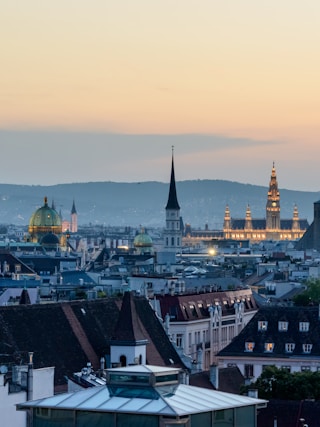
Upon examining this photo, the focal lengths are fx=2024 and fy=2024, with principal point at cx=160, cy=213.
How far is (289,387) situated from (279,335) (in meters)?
23.4

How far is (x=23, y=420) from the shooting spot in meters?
49.4

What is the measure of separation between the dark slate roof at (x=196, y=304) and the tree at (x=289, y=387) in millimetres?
31779

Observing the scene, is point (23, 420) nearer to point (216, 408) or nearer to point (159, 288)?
point (216, 408)

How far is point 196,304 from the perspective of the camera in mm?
103812

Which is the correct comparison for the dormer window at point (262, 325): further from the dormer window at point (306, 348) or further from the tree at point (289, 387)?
the tree at point (289, 387)

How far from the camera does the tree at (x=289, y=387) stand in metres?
63.6

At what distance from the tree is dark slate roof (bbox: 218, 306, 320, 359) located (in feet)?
65.9

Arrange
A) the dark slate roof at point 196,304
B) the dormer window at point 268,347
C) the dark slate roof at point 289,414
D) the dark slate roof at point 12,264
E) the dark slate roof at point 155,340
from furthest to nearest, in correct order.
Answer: the dark slate roof at point 12,264 → the dark slate roof at point 196,304 → the dormer window at point 268,347 → the dark slate roof at point 155,340 → the dark slate roof at point 289,414

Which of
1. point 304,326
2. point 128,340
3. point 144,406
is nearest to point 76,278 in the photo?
point 304,326

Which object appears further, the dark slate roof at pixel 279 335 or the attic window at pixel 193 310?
the attic window at pixel 193 310

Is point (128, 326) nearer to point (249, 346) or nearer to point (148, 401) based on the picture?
point (249, 346)

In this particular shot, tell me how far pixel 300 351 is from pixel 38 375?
32397 millimetres

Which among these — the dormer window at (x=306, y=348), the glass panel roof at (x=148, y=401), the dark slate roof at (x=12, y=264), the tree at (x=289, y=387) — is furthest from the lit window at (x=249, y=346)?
the dark slate roof at (x=12, y=264)

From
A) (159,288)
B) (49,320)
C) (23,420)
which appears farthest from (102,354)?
(159,288)
